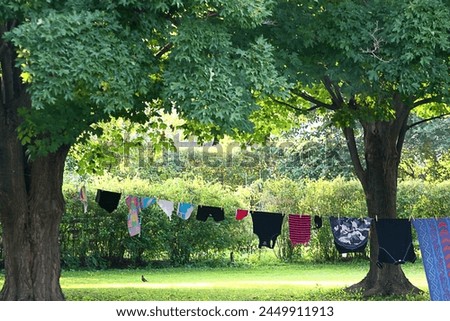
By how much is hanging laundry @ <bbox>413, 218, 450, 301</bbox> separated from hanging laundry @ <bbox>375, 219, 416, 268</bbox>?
32 cm

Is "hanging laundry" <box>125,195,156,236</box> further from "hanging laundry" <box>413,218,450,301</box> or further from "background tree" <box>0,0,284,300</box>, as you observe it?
"hanging laundry" <box>413,218,450,301</box>

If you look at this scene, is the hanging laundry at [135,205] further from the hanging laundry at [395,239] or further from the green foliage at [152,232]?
the green foliage at [152,232]

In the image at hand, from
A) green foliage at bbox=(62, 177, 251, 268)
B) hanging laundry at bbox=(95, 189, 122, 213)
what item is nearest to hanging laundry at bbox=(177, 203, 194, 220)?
hanging laundry at bbox=(95, 189, 122, 213)

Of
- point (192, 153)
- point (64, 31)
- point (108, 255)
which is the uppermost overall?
point (192, 153)

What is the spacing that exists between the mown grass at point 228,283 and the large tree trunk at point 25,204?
348cm

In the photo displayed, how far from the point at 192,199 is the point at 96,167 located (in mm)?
7860

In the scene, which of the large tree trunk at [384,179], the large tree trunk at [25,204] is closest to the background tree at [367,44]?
the large tree trunk at [384,179]

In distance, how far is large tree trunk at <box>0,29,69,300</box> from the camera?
12555 mm

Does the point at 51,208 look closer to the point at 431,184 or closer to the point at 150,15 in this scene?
the point at 150,15

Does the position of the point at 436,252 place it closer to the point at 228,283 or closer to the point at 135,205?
the point at 135,205

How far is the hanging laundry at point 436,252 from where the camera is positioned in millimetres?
12945

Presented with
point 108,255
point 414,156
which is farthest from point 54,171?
point 414,156

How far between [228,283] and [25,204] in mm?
8621

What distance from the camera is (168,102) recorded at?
32.5 ft
